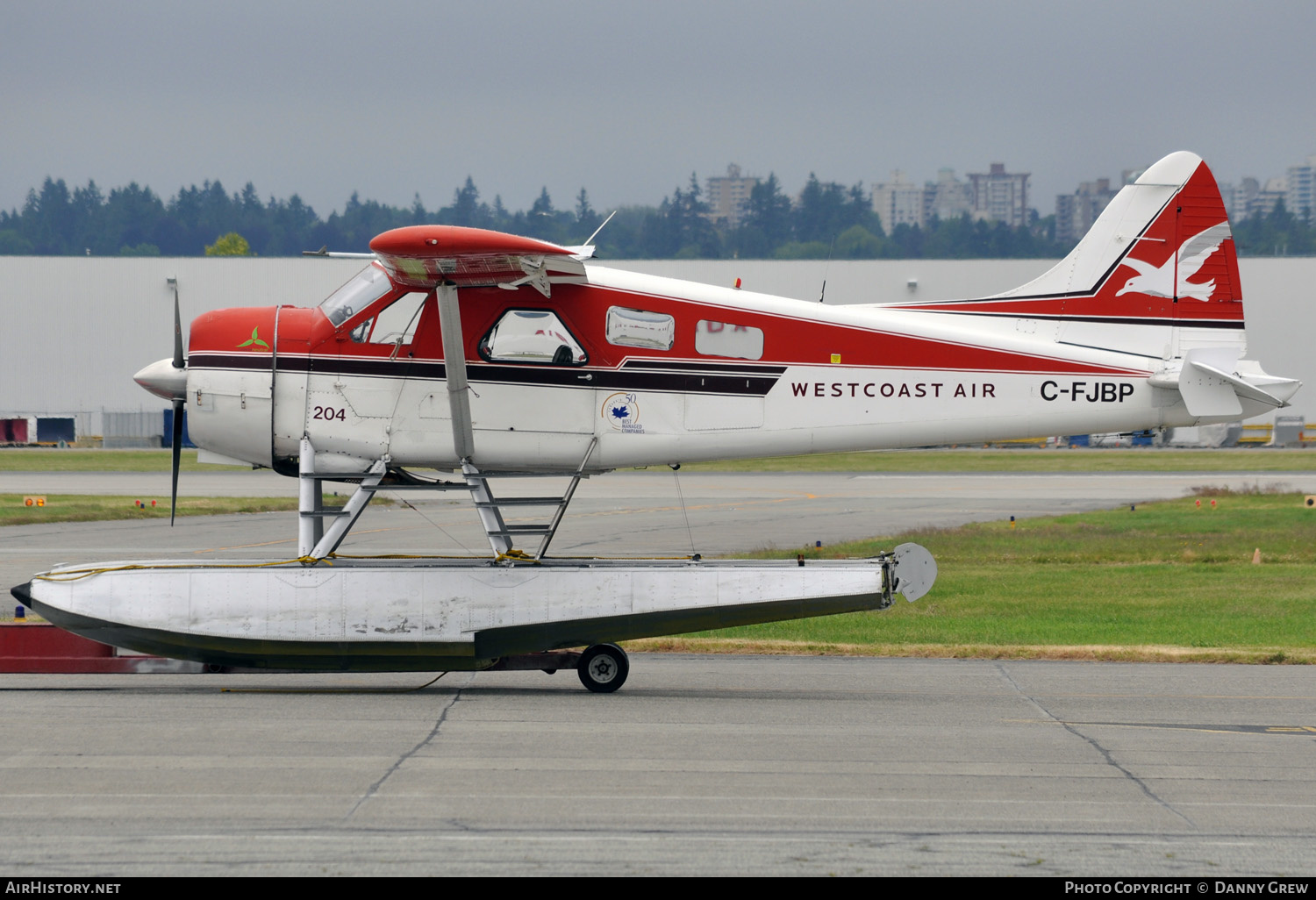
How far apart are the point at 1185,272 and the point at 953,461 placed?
40364 millimetres

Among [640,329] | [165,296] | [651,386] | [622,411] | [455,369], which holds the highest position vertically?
[165,296]

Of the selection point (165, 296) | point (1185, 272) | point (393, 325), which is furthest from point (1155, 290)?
point (165, 296)

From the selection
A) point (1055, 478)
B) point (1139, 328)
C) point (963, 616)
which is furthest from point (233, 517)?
point (1055, 478)

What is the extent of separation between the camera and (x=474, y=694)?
10.5m

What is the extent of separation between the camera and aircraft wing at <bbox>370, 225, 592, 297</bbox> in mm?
9375

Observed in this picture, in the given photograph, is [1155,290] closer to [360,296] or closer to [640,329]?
[640,329]

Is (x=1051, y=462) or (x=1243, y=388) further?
(x=1051, y=462)

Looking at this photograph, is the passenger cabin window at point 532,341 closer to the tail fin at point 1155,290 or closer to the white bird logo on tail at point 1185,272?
the tail fin at point 1155,290

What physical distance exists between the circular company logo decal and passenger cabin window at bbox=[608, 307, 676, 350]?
47 centimetres

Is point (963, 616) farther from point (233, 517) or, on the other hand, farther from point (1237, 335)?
point (233, 517)

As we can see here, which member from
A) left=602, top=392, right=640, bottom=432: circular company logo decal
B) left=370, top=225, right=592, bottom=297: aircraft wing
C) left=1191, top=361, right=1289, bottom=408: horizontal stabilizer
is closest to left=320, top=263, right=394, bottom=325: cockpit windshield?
left=370, top=225, right=592, bottom=297: aircraft wing

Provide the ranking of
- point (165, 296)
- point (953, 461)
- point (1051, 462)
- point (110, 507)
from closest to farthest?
point (110, 507)
point (1051, 462)
point (953, 461)
point (165, 296)

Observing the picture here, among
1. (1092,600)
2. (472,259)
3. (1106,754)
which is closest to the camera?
(1106,754)

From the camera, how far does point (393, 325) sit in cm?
1103
